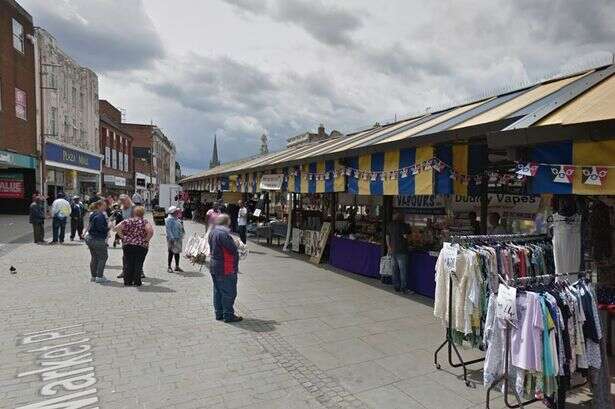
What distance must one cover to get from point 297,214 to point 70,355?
10.8 m

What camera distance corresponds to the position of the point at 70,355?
4828 millimetres

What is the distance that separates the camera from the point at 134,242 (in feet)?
26.5

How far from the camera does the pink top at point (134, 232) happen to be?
8.00 m

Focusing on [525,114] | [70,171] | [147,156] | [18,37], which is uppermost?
[18,37]

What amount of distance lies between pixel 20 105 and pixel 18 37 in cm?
435

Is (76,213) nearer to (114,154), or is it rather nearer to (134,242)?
(134,242)

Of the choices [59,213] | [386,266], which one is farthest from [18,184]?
[386,266]

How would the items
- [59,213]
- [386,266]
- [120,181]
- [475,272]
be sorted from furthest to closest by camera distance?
1. [120,181]
2. [59,213]
3. [386,266]
4. [475,272]

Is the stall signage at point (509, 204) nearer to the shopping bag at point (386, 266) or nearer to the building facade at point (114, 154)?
the shopping bag at point (386, 266)

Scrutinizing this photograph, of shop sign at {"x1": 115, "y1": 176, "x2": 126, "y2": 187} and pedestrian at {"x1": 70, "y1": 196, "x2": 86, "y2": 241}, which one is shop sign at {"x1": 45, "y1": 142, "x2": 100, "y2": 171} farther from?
pedestrian at {"x1": 70, "y1": 196, "x2": 86, "y2": 241}

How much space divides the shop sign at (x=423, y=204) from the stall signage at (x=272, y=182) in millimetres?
5144

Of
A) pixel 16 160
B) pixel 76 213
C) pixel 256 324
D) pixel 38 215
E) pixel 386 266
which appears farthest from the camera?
pixel 16 160

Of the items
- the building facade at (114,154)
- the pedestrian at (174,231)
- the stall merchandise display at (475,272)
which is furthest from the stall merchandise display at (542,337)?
the building facade at (114,154)

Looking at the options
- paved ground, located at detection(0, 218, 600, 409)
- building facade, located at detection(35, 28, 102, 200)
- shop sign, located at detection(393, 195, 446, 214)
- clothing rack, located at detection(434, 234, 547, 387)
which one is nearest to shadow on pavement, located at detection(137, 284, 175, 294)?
paved ground, located at detection(0, 218, 600, 409)
